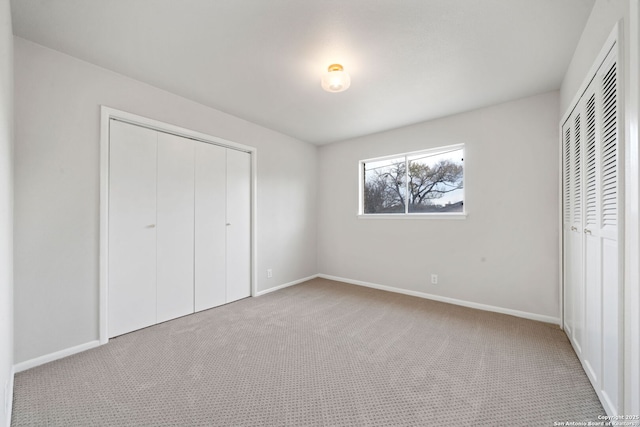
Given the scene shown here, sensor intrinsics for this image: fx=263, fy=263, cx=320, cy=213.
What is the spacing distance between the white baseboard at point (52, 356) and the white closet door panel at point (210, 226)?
999 millimetres

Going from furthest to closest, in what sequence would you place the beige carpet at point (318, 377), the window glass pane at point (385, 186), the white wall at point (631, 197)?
the window glass pane at point (385, 186) < the beige carpet at point (318, 377) < the white wall at point (631, 197)

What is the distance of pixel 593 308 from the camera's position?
1.69 meters

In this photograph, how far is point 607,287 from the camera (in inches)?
57.6

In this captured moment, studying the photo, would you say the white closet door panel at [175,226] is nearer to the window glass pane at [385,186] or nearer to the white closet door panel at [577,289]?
the window glass pane at [385,186]

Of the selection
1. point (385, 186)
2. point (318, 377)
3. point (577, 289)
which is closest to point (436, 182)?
point (385, 186)

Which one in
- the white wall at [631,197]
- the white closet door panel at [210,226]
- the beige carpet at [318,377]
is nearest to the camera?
the white wall at [631,197]

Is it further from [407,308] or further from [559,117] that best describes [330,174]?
[559,117]

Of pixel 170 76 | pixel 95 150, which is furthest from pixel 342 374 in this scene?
pixel 170 76

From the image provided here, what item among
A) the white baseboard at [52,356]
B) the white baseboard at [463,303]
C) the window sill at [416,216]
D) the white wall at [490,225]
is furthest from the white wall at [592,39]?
the white baseboard at [52,356]

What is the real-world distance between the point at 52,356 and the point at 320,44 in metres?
3.17

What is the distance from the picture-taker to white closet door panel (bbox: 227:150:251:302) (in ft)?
11.3

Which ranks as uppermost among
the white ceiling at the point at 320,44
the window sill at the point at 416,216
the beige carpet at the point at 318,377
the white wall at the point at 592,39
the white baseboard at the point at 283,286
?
the white ceiling at the point at 320,44

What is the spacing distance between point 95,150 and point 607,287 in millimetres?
3782

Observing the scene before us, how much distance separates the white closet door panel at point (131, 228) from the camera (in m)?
2.43
